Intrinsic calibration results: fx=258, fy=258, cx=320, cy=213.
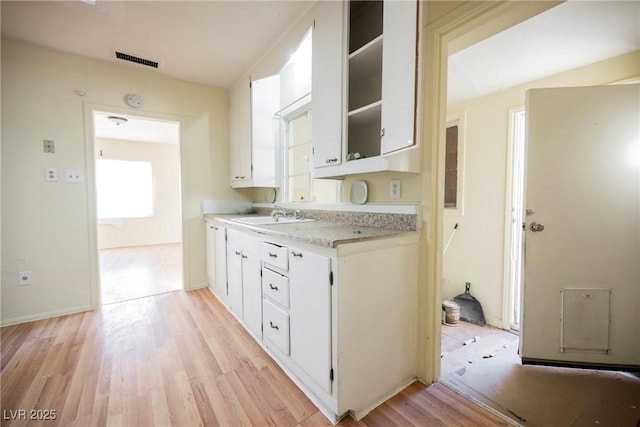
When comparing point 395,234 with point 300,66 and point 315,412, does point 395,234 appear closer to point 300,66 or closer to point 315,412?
point 315,412

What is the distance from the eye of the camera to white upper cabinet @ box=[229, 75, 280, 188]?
107 inches

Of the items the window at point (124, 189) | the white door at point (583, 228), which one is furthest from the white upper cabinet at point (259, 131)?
the window at point (124, 189)

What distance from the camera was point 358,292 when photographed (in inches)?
48.4

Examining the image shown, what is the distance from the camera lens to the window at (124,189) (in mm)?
5594

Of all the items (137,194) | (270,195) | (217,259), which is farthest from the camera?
(137,194)

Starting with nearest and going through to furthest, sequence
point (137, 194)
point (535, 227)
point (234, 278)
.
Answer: point (535, 227) < point (234, 278) < point (137, 194)

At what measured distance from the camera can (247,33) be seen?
2.16 metres

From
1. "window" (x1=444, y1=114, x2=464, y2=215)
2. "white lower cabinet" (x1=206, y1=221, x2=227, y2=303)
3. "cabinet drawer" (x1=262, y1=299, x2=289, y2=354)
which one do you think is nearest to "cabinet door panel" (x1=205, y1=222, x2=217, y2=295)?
Result: "white lower cabinet" (x1=206, y1=221, x2=227, y2=303)

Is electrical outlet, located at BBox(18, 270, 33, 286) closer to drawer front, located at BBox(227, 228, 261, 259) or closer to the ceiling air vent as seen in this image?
drawer front, located at BBox(227, 228, 261, 259)

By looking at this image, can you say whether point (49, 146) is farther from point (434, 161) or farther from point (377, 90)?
point (434, 161)

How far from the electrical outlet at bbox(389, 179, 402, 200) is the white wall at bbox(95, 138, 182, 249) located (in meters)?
5.47

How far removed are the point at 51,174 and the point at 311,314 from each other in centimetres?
282

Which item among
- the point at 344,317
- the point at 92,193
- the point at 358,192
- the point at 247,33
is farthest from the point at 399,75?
the point at 92,193

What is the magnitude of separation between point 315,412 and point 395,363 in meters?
0.49
